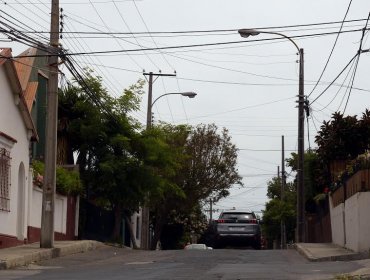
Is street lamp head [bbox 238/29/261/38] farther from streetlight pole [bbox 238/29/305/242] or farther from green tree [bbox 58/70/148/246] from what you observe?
green tree [bbox 58/70/148/246]

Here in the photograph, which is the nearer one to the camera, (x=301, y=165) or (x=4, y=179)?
(x=4, y=179)

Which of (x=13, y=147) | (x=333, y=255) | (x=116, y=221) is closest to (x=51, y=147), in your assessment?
(x=13, y=147)

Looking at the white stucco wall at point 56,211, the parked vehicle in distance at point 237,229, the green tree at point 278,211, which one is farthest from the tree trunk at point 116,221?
the green tree at point 278,211

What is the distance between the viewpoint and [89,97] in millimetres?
29359

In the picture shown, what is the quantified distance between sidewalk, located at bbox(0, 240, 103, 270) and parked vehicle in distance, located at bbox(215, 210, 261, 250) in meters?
5.43

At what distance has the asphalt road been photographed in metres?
13.8

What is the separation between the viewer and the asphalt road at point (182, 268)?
1384 centimetres

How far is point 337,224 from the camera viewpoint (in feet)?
73.7

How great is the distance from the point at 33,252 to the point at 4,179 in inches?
130

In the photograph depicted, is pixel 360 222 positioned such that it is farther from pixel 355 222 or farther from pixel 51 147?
pixel 51 147

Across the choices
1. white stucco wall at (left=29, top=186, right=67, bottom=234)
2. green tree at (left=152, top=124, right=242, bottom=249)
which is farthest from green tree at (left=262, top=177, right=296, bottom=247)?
white stucco wall at (left=29, top=186, right=67, bottom=234)

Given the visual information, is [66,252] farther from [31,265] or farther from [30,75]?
[30,75]

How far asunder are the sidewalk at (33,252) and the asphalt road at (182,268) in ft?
0.97

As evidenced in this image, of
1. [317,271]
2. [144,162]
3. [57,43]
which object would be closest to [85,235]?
[144,162]
